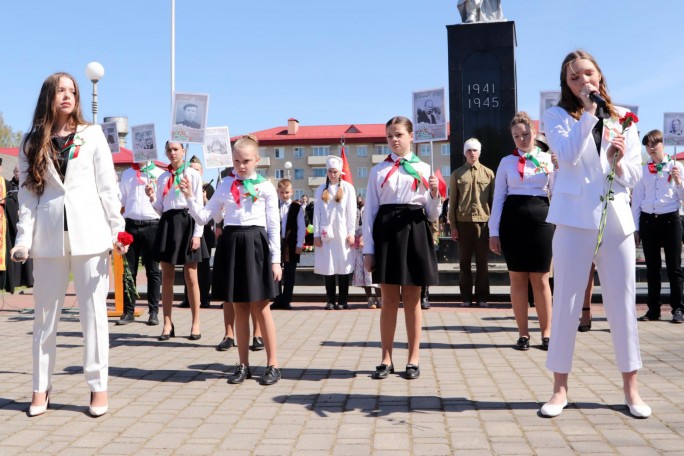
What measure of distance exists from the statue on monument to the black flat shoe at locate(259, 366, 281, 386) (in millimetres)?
12545

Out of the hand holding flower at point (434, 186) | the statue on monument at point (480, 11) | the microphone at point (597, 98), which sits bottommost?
the hand holding flower at point (434, 186)

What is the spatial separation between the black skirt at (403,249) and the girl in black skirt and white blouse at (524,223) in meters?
1.49

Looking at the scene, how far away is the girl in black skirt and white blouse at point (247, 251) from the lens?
5.91 m

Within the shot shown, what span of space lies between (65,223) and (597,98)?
3.46 meters

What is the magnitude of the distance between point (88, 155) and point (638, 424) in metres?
3.90

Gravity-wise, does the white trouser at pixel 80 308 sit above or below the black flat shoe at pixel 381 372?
above

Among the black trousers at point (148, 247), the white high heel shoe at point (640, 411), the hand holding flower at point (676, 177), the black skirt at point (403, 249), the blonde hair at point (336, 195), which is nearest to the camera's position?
the white high heel shoe at point (640, 411)

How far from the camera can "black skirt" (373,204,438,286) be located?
5.79 metres

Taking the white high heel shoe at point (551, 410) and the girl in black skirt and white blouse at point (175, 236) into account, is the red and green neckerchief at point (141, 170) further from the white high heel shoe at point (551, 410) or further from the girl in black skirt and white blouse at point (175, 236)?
the white high heel shoe at point (551, 410)

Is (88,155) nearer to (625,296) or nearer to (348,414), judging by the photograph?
(348,414)

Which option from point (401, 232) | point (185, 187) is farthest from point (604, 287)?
point (185, 187)

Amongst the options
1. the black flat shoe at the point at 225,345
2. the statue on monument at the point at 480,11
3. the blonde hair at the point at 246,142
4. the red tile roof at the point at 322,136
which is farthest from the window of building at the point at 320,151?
the blonde hair at the point at 246,142

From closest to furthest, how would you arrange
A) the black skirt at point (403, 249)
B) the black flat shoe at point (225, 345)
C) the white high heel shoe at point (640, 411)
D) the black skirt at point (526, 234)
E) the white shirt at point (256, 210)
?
the white high heel shoe at point (640, 411) → the black skirt at point (403, 249) → the white shirt at point (256, 210) → the black skirt at point (526, 234) → the black flat shoe at point (225, 345)

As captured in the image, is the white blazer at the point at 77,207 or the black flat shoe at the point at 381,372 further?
the black flat shoe at the point at 381,372
